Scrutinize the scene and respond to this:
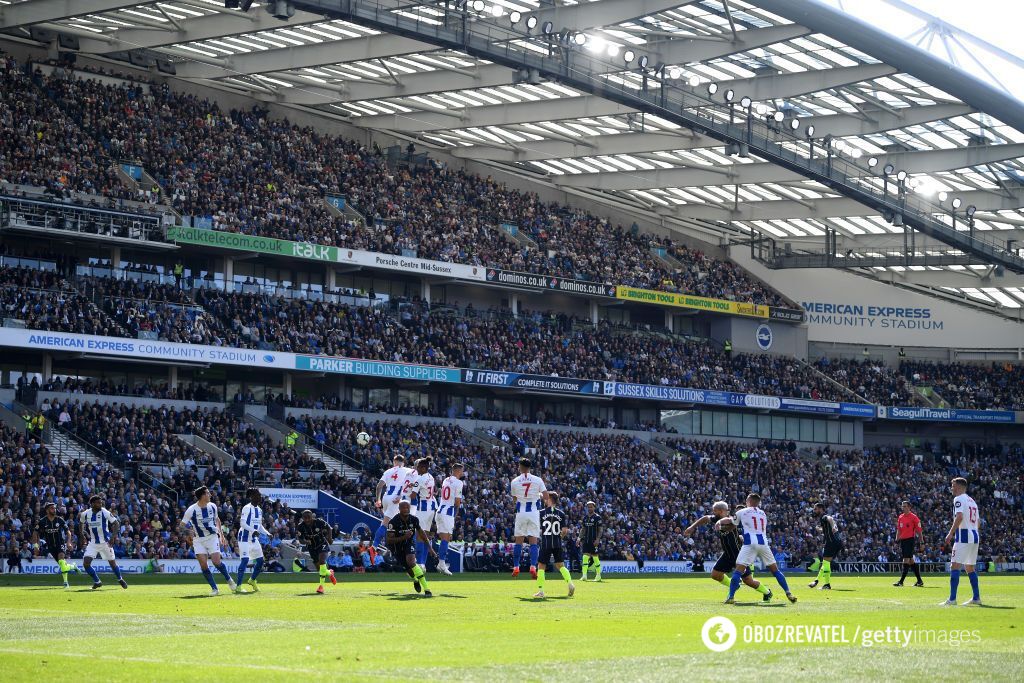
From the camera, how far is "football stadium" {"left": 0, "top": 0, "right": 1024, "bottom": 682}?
34.6 m

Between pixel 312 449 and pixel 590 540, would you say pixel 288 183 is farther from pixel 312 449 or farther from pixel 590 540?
pixel 590 540

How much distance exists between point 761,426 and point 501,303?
50.8 feet

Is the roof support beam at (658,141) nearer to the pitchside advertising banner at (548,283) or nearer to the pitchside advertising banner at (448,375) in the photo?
the pitchside advertising banner at (548,283)

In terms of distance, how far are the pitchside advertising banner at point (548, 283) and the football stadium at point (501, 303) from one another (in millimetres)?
195

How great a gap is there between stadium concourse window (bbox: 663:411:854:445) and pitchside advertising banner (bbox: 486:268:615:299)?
293 inches

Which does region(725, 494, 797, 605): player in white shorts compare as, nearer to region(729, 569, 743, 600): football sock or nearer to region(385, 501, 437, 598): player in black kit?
region(729, 569, 743, 600): football sock

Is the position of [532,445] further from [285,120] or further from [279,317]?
[285,120]

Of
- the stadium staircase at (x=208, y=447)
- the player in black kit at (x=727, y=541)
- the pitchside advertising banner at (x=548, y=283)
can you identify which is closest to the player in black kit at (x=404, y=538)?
the player in black kit at (x=727, y=541)

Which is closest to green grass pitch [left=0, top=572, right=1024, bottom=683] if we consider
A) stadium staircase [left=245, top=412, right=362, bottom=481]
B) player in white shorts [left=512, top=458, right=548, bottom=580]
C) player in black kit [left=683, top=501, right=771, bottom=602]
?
player in black kit [left=683, top=501, right=771, bottom=602]

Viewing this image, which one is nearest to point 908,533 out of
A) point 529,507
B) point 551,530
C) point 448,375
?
point 551,530

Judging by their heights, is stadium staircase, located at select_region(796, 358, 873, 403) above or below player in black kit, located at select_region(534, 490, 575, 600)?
above

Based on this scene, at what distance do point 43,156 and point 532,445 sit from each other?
2205cm

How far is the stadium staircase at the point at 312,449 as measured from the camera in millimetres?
47572

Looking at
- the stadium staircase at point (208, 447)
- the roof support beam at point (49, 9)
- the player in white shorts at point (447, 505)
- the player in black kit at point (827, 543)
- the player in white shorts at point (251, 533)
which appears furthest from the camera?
the stadium staircase at point (208, 447)
